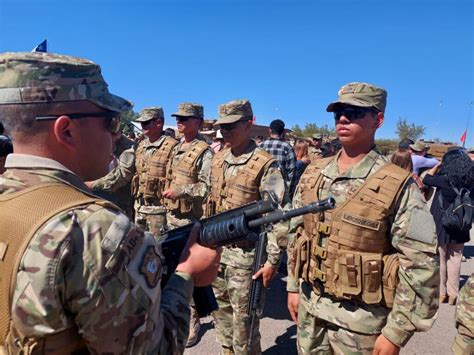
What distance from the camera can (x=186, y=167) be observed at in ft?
15.3

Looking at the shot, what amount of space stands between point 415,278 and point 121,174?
15.1 ft

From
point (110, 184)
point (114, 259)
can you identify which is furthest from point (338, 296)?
point (110, 184)

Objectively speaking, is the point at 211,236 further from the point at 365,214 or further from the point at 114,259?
the point at 365,214

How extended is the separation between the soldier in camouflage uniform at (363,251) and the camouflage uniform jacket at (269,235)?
529mm

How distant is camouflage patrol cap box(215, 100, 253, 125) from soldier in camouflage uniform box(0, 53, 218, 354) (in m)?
2.36

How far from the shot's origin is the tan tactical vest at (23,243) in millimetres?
1014

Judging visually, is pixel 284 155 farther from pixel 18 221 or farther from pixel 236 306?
pixel 18 221

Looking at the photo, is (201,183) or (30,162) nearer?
(30,162)

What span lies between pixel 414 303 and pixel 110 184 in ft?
14.9

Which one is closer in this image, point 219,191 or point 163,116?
point 219,191

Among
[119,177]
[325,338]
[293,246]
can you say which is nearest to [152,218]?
[119,177]

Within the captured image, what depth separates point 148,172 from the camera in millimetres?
5461

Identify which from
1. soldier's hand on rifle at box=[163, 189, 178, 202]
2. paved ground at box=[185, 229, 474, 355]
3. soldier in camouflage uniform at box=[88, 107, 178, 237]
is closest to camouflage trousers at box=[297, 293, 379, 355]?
paved ground at box=[185, 229, 474, 355]

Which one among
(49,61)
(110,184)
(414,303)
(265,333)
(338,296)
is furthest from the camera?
(110,184)
